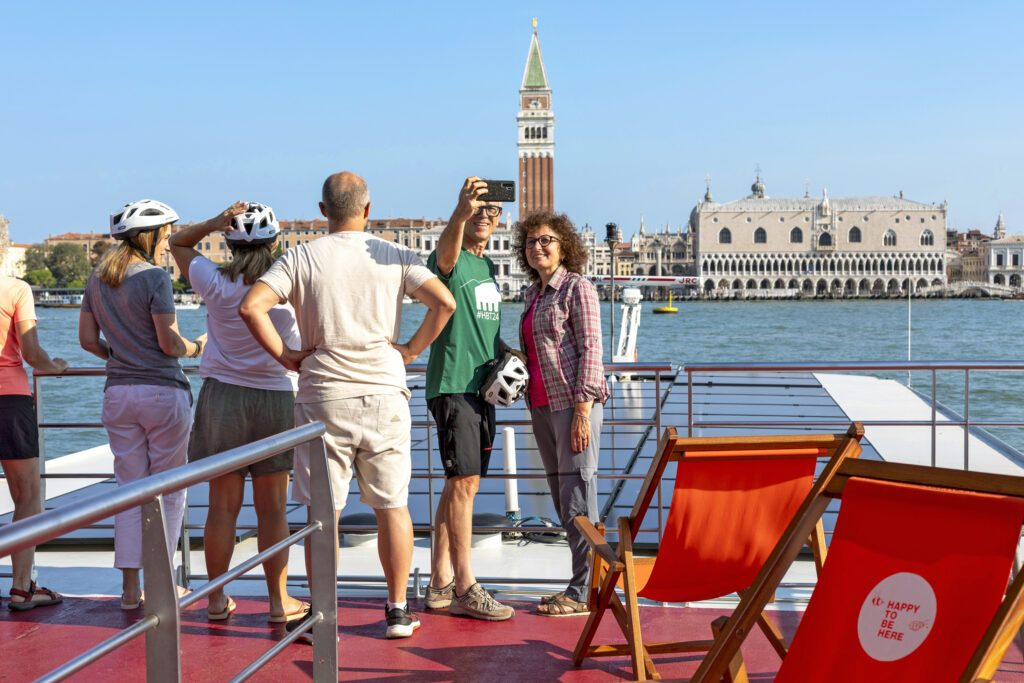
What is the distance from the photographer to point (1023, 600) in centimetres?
144

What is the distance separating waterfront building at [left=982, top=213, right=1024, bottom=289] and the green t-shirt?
130 meters

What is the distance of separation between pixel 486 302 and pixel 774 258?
106 metres

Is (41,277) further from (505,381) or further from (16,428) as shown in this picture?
(505,381)

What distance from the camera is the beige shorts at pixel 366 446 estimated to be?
2.61m

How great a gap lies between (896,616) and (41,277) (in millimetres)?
120206

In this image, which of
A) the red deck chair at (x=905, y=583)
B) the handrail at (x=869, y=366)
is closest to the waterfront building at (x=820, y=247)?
the handrail at (x=869, y=366)

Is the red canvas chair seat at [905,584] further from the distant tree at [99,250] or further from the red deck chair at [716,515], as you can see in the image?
the distant tree at [99,250]

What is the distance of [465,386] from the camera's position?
293cm

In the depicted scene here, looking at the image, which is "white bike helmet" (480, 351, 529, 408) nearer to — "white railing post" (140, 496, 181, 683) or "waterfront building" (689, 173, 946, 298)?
"white railing post" (140, 496, 181, 683)

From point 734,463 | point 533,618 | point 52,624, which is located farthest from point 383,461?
point 52,624

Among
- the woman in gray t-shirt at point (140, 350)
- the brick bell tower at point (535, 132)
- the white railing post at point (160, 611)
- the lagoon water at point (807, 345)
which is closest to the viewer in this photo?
the white railing post at point (160, 611)

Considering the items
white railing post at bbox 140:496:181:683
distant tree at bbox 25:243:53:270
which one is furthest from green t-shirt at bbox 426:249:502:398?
distant tree at bbox 25:243:53:270

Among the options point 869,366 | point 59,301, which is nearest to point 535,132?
point 59,301

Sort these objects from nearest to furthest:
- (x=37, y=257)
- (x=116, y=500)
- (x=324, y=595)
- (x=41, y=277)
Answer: (x=116, y=500) < (x=324, y=595) < (x=41, y=277) < (x=37, y=257)
